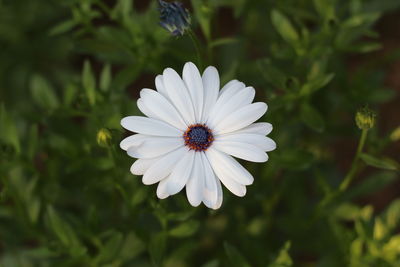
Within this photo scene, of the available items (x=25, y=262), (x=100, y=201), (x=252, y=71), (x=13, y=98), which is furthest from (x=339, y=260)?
(x=13, y=98)

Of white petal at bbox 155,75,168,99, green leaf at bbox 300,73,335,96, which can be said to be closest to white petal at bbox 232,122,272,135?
white petal at bbox 155,75,168,99

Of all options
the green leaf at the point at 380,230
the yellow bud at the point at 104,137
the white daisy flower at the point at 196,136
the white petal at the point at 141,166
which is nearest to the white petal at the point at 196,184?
the white daisy flower at the point at 196,136

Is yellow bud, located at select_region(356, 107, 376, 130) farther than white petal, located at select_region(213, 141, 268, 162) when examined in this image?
Yes

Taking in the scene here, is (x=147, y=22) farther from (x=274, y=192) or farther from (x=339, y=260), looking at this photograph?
(x=339, y=260)

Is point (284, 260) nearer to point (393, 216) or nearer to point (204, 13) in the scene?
point (393, 216)

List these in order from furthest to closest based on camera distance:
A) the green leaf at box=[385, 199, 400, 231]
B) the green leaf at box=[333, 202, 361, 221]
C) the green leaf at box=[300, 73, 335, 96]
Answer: the green leaf at box=[333, 202, 361, 221], the green leaf at box=[385, 199, 400, 231], the green leaf at box=[300, 73, 335, 96]

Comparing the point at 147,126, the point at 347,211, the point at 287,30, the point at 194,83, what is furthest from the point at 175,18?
the point at 347,211

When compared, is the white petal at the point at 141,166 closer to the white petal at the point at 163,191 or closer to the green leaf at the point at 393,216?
the white petal at the point at 163,191

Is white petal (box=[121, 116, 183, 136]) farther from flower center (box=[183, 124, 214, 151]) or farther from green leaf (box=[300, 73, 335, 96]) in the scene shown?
green leaf (box=[300, 73, 335, 96])
